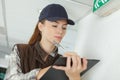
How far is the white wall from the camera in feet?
3.49

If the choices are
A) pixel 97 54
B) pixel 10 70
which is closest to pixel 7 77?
pixel 10 70

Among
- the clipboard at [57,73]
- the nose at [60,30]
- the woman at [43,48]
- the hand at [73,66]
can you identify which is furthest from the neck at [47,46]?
the hand at [73,66]

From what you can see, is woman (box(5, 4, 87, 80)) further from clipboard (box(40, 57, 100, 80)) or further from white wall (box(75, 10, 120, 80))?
white wall (box(75, 10, 120, 80))

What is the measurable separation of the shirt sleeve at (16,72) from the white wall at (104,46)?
363 millimetres

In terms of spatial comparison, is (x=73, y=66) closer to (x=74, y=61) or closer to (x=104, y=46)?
(x=74, y=61)

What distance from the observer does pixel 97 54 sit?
1.26 meters

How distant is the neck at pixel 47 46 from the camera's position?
49.7 inches

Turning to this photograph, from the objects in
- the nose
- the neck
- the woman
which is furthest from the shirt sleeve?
the nose

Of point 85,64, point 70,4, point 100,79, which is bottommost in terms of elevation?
point 100,79

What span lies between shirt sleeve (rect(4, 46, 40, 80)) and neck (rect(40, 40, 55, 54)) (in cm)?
16

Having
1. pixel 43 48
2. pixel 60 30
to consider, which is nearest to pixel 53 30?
pixel 60 30

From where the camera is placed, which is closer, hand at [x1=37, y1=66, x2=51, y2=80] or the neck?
hand at [x1=37, y1=66, x2=51, y2=80]

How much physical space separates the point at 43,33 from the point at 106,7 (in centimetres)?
39

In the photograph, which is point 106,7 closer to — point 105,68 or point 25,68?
point 105,68
